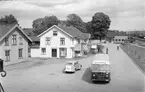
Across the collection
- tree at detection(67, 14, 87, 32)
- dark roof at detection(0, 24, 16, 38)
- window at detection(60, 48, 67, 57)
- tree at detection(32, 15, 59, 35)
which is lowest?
window at detection(60, 48, 67, 57)

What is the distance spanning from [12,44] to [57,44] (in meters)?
7.02

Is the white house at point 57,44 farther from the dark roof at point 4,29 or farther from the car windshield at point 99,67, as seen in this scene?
the car windshield at point 99,67

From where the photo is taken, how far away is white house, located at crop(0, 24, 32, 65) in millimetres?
15689

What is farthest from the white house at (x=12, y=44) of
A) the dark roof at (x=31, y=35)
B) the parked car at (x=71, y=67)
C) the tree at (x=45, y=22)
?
the tree at (x=45, y=22)

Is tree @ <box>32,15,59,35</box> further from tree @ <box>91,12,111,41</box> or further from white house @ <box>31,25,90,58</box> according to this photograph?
tree @ <box>91,12,111,41</box>

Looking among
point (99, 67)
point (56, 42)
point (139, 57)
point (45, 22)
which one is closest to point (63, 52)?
point (56, 42)

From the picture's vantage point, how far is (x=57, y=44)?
2298 centimetres

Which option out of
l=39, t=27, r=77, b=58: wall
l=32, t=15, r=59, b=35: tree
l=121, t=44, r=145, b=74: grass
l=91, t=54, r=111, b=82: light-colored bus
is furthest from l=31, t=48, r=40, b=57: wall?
l=91, t=54, r=111, b=82: light-colored bus

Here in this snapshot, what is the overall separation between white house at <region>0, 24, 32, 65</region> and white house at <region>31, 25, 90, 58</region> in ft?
14.6

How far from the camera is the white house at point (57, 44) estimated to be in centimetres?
2264

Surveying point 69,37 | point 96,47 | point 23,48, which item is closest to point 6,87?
point 23,48

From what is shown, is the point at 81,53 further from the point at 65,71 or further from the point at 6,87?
the point at 6,87

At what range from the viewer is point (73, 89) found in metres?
8.56

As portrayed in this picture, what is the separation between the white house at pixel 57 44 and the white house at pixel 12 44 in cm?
444
